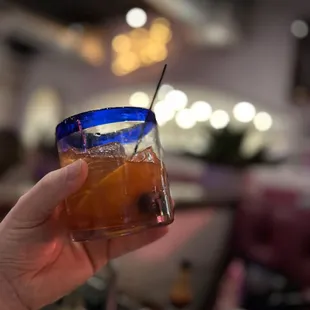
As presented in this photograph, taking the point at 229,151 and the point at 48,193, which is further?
the point at 229,151

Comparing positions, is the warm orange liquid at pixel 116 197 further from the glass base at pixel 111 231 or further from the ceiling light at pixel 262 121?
the ceiling light at pixel 262 121

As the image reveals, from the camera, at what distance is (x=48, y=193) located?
78 centimetres

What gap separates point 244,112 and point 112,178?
218 inches

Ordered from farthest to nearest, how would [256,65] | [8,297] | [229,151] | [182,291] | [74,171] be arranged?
[256,65] → [229,151] → [182,291] → [8,297] → [74,171]

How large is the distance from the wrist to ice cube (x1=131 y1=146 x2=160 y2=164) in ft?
0.98

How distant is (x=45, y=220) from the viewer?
2.85 feet

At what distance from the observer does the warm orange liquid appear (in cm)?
78

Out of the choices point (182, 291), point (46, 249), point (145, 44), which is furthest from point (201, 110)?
point (46, 249)

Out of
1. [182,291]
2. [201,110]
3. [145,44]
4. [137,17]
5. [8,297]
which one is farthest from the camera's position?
[201,110]

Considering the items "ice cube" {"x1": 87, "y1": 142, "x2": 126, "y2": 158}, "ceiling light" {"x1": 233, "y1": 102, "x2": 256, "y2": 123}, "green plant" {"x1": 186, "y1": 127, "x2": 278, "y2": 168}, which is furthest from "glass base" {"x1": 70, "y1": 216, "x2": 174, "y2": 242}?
"ceiling light" {"x1": 233, "y1": 102, "x2": 256, "y2": 123}

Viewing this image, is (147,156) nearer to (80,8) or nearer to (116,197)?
(116,197)

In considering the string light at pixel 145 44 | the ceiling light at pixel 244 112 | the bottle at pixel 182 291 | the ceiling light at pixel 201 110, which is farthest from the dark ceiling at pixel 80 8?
the bottle at pixel 182 291

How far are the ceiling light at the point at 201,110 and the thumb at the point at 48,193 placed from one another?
5.52 meters

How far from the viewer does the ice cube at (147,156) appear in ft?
2.66
